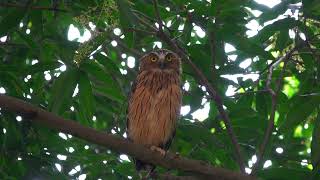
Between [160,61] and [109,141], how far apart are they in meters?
2.46

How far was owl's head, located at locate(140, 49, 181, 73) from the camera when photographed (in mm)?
5500

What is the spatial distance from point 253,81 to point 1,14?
84.2 inches

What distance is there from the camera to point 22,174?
375 centimetres

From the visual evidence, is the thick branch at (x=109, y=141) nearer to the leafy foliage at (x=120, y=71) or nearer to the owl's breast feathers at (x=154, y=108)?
the leafy foliage at (x=120, y=71)

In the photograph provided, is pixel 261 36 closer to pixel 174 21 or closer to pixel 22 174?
pixel 174 21

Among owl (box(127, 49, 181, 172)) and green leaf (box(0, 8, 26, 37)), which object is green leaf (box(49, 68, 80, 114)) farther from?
owl (box(127, 49, 181, 172))

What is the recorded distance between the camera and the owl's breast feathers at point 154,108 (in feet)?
16.7

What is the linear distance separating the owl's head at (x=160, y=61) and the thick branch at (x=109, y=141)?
2.17 meters

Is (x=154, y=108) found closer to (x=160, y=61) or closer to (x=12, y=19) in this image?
(x=160, y=61)

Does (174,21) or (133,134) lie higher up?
(174,21)

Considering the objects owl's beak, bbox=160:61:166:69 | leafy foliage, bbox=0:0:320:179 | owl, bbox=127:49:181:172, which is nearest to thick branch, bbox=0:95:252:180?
leafy foliage, bbox=0:0:320:179

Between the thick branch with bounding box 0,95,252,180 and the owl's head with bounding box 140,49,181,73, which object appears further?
the owl's head with bounding box 140,49,181,73

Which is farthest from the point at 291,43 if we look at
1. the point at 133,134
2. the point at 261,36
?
the point at 133,134

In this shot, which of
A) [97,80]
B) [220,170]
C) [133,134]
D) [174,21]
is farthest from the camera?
[133,134]
